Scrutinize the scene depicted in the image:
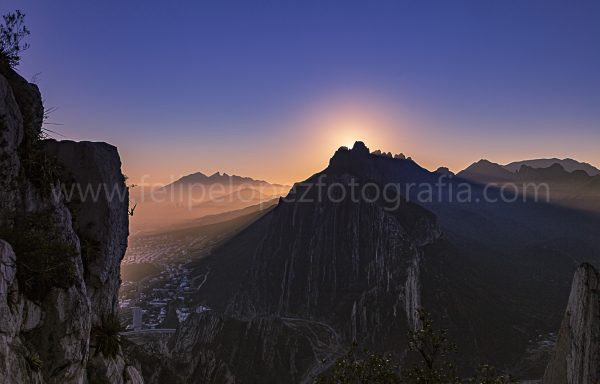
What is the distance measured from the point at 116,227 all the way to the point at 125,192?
3305 millimetres

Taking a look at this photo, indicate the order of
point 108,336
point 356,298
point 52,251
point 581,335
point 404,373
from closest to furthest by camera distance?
1. point 52,251
2. point 108,336
3. point 404,373
4. point 581,335
5. point 356,298

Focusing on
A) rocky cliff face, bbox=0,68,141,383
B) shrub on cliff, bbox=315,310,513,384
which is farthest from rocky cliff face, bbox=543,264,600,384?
rocky cliff face, bbox=0,68,141,383

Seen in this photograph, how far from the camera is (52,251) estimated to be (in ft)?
51.7

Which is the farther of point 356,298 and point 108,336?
point 356,298

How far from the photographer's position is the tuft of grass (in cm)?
1950

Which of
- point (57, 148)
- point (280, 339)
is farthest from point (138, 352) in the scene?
point (280, 339)

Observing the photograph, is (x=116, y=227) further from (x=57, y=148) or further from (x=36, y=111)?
(x=36, y=111)

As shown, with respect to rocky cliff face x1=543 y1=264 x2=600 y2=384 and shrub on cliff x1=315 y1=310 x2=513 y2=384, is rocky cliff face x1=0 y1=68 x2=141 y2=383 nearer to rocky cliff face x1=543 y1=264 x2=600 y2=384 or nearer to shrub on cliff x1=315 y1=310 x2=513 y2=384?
shrub on cliff x1=315 y1=310 x2=513 y2=384

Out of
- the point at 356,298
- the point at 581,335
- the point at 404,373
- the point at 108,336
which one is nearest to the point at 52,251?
the point at 108,336

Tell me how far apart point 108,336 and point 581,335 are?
36.3 metres

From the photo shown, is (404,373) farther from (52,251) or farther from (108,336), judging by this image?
(52,251)

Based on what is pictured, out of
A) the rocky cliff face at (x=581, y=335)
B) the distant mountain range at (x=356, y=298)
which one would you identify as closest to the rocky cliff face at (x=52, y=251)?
the rocky cliff face at (x=581, y=335)

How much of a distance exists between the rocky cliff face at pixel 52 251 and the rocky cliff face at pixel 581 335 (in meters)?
34.2

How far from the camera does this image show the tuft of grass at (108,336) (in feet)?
64.0
